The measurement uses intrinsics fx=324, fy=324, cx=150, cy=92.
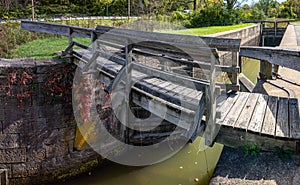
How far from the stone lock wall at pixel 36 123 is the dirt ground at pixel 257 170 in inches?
158

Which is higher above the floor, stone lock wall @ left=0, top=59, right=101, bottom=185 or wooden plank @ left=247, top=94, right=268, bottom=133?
wooden plank @ left=247, top=94, right=268, bottom=133

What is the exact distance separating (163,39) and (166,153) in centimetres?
389

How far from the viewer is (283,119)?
3406mm

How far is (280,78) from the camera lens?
6.42 meters

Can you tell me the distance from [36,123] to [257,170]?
444 cm

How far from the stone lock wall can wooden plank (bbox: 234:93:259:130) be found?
141 inches

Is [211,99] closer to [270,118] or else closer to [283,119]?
[270,118]

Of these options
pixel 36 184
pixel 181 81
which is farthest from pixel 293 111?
pixel 36 184

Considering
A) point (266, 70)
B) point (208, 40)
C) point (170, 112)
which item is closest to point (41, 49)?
point (266, 70)

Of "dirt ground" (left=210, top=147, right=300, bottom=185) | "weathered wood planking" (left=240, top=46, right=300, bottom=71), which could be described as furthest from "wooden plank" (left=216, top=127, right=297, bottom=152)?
"weathered wood planking" (left=240, top=46, right=300, bottom=71)

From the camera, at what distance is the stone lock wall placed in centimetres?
582

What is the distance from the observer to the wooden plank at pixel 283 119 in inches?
118

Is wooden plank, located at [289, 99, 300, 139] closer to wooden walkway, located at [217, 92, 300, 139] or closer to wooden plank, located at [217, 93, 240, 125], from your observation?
wooden walkway, located at [217, 92, 300, 139]

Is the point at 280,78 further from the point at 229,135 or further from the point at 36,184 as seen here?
the point at 36,184
